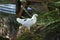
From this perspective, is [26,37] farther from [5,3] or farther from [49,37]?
[5,3]

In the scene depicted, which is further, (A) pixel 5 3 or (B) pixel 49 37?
(A) pixel 5 3

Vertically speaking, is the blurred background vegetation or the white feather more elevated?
the white feather

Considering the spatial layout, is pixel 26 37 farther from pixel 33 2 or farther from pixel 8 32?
pixel 33 2

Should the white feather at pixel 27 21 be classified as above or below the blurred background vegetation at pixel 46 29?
above

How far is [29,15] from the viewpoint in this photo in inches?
23.2

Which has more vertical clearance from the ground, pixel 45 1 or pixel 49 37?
pixel 45 1

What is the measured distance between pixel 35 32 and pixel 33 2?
0.53 feet

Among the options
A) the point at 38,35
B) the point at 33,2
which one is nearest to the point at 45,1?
the point at 33,2

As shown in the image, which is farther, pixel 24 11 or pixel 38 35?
pixel 24 11

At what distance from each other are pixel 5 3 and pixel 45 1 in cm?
16

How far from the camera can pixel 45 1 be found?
0.60 meters

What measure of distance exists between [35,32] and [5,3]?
0.20 metres

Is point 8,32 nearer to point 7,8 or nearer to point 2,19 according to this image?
point 2,19

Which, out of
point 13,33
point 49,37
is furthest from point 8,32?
point 49,37
